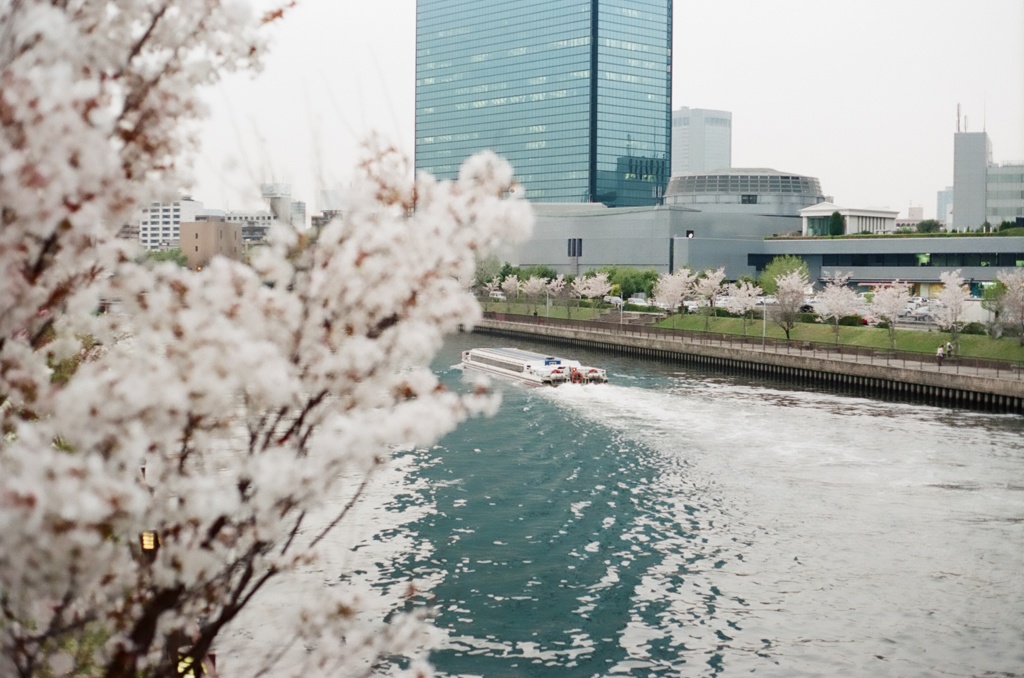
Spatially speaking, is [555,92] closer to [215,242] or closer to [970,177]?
[970,177]

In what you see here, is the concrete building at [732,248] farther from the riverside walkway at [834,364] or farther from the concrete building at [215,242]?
the concrete building at [215,242]

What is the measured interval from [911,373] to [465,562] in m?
32.9

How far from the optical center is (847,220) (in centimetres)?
12588

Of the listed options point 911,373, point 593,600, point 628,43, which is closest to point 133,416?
point 593,600

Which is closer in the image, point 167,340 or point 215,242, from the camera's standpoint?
point 167,340

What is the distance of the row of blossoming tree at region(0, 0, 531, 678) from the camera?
11.9 ft

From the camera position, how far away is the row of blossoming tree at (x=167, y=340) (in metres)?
3.64

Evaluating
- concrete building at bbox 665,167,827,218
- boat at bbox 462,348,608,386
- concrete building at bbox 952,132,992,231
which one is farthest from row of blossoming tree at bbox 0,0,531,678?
concrete building at bbox 952,132,992,231

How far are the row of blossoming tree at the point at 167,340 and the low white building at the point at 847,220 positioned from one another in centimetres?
12053

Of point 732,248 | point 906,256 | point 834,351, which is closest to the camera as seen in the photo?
point 834,351

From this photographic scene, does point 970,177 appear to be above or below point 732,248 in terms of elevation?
above

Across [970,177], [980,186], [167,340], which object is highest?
[970,177]

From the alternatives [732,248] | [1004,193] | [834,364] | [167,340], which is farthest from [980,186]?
[167,340]

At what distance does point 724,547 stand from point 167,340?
72.1 feet
